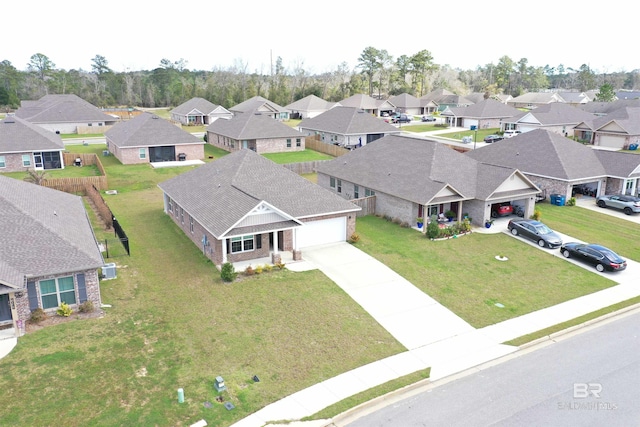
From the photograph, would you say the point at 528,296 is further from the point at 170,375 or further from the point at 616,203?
the point at 616,203

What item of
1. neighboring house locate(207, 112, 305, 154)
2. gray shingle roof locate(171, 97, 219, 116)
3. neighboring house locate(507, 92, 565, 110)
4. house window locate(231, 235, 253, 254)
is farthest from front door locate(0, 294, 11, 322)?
neighboring house locate(507, 92, 565, 110)

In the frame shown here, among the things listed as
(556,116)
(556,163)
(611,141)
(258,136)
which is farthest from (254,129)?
(556,116)

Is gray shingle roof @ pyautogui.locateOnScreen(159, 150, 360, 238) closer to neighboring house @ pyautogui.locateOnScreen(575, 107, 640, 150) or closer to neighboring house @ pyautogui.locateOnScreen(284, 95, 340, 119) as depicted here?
neighboring house @ pyautogui.locateOnScreen(575, 107, 640, 150)

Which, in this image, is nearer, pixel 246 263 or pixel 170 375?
pixel 170 375

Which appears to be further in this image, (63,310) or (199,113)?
(199,113)

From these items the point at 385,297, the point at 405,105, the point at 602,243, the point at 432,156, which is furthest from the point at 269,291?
the point at 405,105

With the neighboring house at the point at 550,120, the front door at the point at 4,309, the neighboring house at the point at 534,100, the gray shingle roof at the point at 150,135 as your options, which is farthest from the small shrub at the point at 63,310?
the neighboring house at the point at 534,100

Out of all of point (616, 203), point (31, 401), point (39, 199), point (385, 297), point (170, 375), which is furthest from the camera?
point (616, 203)

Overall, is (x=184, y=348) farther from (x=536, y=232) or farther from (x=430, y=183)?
(x=536, y=232)
